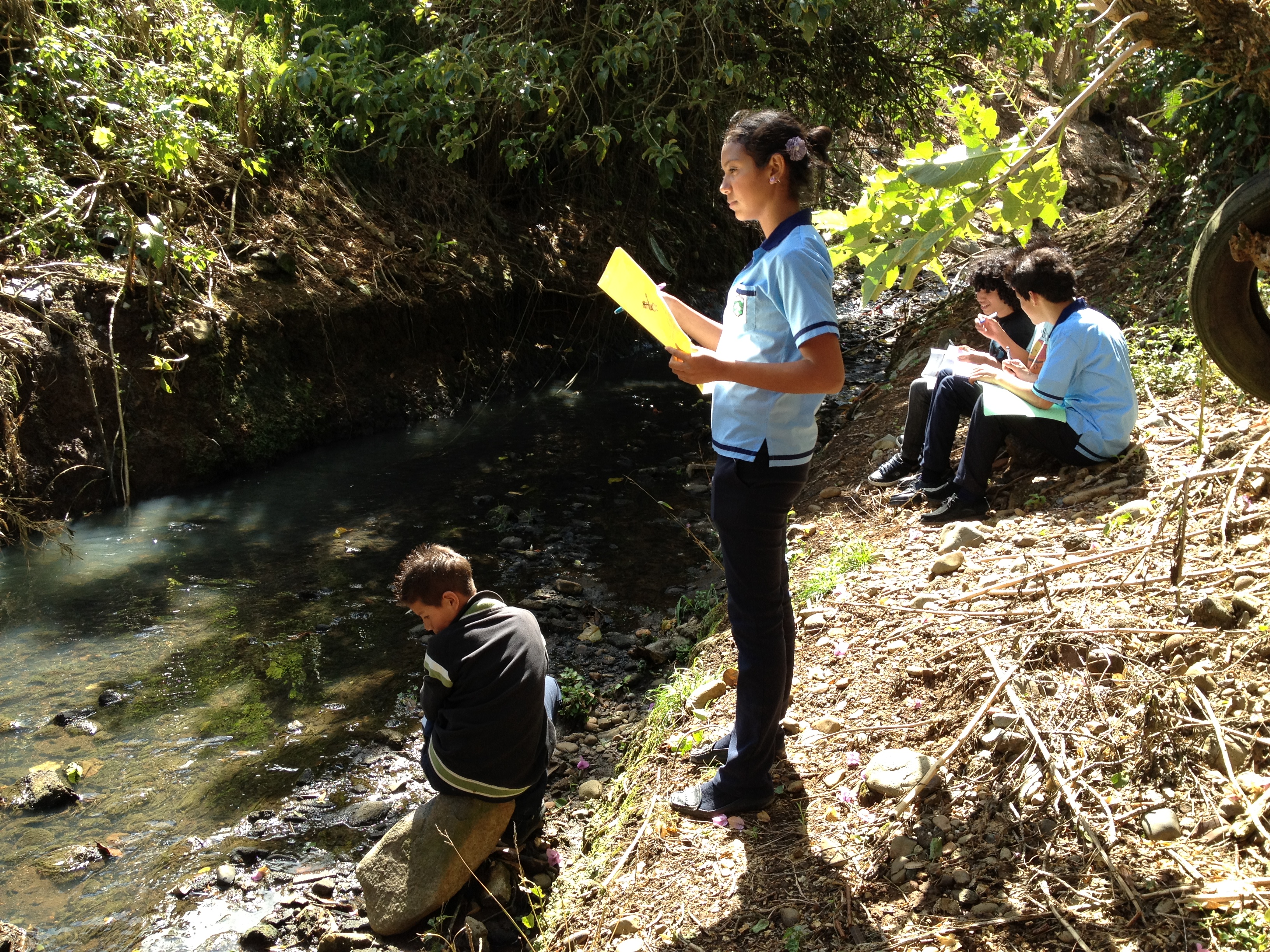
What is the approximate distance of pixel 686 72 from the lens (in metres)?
8.91

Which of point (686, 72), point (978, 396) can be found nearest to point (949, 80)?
point (686, 72)

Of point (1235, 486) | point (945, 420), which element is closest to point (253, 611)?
point (945, 420)

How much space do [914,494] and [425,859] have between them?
313 centimetres

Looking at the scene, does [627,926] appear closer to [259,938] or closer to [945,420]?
[259,938]

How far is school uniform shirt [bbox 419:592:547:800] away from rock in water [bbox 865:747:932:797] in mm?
1266

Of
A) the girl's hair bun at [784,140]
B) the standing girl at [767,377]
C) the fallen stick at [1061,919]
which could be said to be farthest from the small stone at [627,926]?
the girl's hair bun at [784,140]

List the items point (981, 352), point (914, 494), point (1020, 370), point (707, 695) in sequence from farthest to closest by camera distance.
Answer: point (981, 352), point (914, 494), point (1020, 370), point (707, 695)

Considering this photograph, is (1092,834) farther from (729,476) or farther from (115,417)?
(115,417)

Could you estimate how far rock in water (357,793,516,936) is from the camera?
11.3 ft

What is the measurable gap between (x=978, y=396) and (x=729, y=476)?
9.20 ft

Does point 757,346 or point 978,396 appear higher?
point 757,346

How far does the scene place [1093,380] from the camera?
471 cm

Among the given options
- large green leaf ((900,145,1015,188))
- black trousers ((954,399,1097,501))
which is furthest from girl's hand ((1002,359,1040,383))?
large green leaf ((900,145,1015,188))

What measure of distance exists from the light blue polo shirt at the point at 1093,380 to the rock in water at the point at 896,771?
2.31 m
